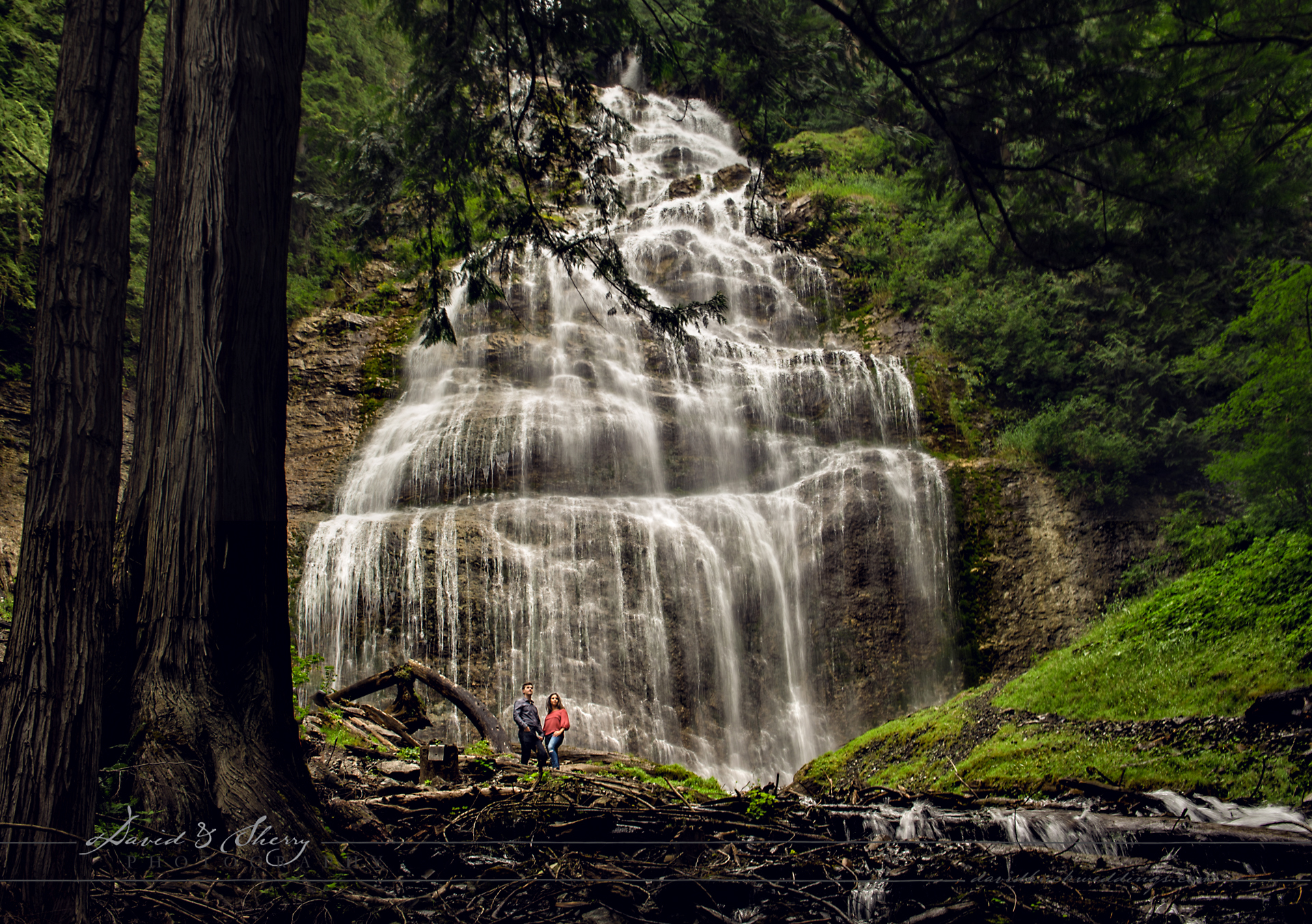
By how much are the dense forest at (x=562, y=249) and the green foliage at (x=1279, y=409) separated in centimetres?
4

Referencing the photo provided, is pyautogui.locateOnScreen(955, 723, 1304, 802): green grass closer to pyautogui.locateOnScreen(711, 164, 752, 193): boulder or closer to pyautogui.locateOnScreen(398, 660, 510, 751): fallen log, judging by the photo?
pyautogui.locateOnScreen(398, 660, 510, 751): fallen log

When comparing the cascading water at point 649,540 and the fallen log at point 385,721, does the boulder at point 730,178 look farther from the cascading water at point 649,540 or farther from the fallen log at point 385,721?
the fallen log at point 385,721

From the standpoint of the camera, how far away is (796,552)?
13.3 m

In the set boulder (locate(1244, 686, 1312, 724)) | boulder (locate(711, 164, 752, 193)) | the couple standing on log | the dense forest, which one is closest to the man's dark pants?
the couple standing on log

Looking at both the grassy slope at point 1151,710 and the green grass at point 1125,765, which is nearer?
the green grass at point 1125,765

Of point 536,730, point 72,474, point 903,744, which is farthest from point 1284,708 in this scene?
point 72,474

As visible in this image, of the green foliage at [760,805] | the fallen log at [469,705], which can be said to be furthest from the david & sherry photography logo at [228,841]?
the fallen log at [469,705]

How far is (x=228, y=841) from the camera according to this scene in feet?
9.10

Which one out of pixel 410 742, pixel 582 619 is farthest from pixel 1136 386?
pixel 410 742

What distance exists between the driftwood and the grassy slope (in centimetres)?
310

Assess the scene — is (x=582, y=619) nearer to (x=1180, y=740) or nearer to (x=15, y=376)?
(x=1180, y=740)

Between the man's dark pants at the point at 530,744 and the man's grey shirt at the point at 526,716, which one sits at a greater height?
the man's grey shirt at the point at 526,716

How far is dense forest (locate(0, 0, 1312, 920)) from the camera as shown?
2895 mm

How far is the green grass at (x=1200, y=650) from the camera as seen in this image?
22.5 feet
